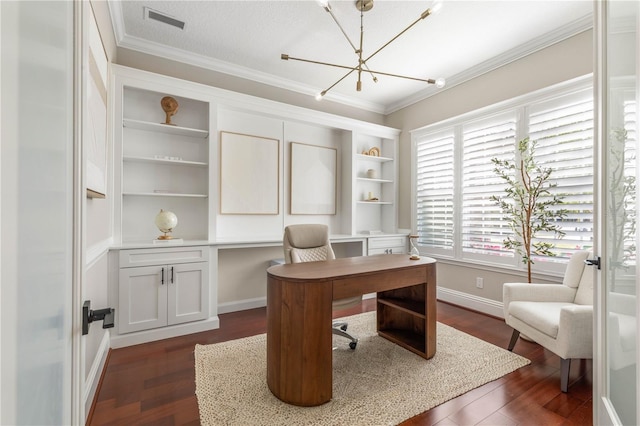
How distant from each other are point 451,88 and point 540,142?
138cm

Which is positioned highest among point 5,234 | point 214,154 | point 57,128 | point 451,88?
point 451,88

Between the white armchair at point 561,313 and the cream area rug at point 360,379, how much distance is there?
0.31 metres

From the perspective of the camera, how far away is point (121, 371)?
2223mm

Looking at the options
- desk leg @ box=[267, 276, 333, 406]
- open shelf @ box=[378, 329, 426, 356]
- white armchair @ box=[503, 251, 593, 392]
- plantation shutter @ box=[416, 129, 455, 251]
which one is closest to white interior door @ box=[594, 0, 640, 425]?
white armchair @ box=[503, 251, 593, 392]

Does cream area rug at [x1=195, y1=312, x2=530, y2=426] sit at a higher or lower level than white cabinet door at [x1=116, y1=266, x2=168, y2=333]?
lower

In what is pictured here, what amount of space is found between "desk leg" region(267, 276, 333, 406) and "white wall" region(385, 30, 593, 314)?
254 centimetres

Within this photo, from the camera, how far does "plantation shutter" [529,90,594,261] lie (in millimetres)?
2719

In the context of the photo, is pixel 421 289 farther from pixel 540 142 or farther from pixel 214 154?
pixel 214 154

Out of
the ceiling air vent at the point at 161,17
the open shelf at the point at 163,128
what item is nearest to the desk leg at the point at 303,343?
the open shelf at the point at 163,128

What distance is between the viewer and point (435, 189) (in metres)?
4.17

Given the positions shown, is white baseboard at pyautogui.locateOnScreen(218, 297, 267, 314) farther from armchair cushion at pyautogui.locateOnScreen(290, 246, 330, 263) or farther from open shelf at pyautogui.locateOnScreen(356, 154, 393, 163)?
open shelf at pyautogui.locateOnScreen(356, 154, 393, 163)

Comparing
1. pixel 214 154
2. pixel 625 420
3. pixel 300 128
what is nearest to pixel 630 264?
pixel 625 420

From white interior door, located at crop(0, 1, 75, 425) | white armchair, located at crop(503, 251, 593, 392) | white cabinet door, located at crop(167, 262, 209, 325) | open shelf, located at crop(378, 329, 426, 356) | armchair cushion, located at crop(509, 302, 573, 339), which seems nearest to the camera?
white interior door, located at crop(0, 1, 75, 425)

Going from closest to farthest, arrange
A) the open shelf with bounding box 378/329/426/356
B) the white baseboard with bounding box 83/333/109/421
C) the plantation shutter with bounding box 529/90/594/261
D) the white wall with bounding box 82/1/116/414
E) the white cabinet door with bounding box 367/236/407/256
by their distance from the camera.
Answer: the white baseboard with bounding box 83/333/109/421 → the white wall with bounding box 82/1/116/414 → the open shelf with bounding box 378/329/426/356 → the plantation shutter with bounding box 529/90/594/261 → the white cabinet door with bounding box 367/236/407/256
